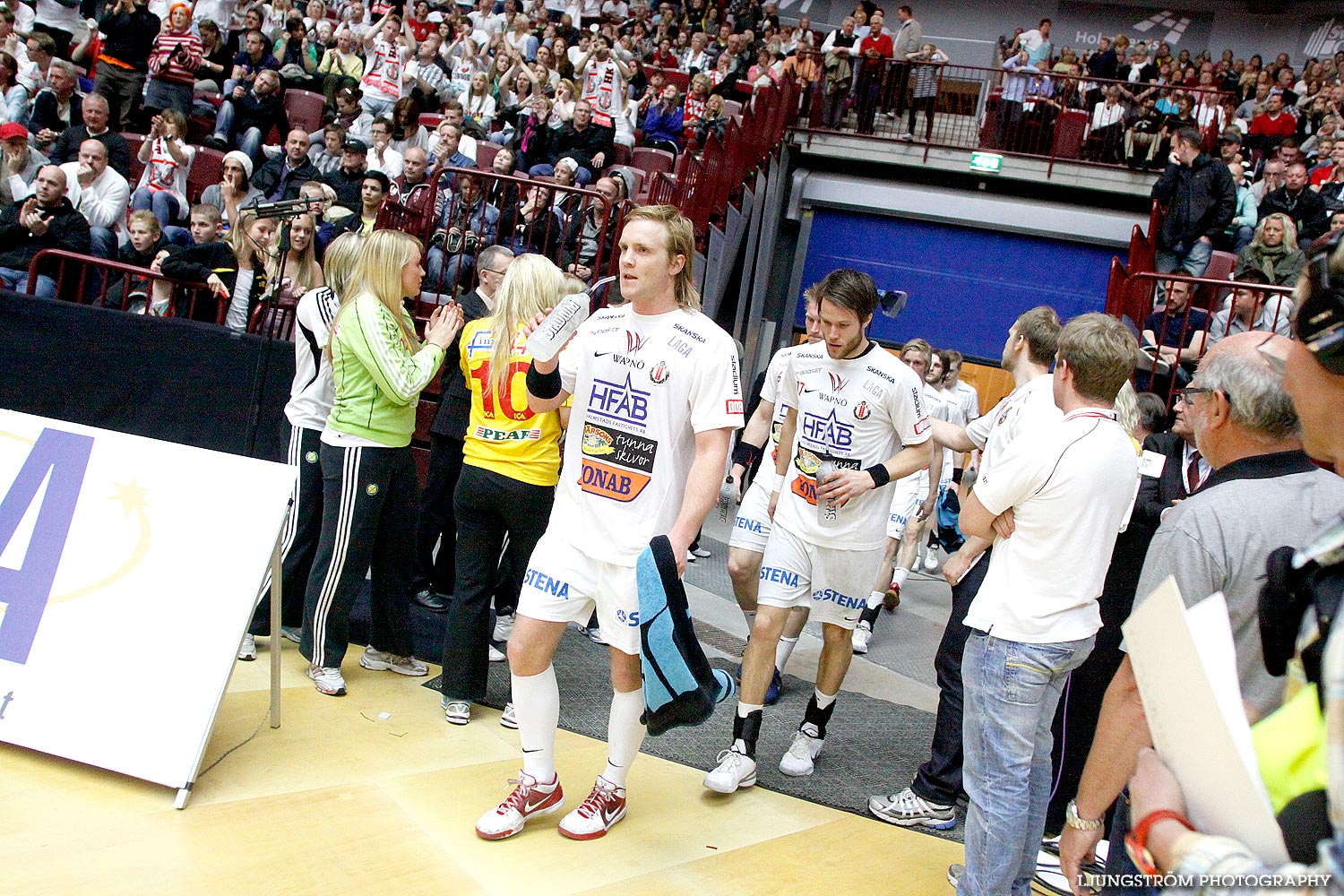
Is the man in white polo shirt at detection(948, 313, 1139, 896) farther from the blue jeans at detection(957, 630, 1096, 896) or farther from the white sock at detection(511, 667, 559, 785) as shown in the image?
the white sock at detection(511, 667, 559, 785)

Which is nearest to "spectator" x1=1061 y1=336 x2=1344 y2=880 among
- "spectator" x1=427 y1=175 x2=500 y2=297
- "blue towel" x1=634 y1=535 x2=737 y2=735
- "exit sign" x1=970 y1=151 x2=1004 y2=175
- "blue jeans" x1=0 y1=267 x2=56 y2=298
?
"blue towel" x1=634 y1=535 x2=737 y2=735

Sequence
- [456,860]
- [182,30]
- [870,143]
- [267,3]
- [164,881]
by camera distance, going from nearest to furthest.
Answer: [164,881]
[456,860]
[182,30]
[870,143]
[267,3]

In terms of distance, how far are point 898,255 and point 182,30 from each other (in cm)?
907

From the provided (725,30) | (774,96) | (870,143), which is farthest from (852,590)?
(725,30)

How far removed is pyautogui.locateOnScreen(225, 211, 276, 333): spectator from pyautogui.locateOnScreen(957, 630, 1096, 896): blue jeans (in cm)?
481

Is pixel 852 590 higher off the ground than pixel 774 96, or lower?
lower

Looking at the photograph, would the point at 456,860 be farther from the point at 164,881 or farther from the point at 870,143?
the point at 870,143

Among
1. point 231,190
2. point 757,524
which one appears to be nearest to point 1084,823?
point 757,524

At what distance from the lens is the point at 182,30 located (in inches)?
456

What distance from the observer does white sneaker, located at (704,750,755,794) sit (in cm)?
356

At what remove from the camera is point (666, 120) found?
1245cm

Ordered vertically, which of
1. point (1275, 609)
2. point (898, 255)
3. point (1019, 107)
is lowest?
point (1275, 609)

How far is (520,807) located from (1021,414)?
195cm

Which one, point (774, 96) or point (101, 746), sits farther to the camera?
point (774, 96)
